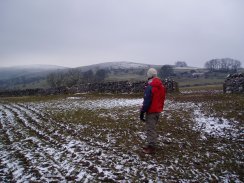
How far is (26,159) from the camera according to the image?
28.2ft

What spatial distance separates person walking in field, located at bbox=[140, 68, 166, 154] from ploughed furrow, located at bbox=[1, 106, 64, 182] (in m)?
3.58

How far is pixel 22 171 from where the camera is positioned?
751cm

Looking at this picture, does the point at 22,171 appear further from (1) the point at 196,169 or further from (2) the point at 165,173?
(1) the point at 196,169

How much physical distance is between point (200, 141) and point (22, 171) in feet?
23.8

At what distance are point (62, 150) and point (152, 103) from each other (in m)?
4.12

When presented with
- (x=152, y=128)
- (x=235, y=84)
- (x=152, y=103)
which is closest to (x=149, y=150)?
(x=152, y=128)

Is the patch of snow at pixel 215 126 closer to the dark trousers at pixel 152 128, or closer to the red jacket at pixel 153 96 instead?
the dark trousers at pixel 152 128

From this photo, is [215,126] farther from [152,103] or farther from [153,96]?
[153,96]

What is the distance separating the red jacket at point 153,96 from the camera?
877 centimetres

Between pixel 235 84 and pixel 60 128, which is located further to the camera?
pixel 235 84

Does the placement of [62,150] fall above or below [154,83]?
below

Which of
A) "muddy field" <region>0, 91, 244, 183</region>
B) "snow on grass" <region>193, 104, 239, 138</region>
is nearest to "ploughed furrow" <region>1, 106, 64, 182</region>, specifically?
"muddy field" <region>0, 91, 244, 183</region>

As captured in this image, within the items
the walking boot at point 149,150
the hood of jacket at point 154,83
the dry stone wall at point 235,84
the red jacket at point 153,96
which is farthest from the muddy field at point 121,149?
the dry stone wall at point 235,84

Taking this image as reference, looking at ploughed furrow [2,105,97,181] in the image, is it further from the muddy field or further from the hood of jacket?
the hood of jacket
